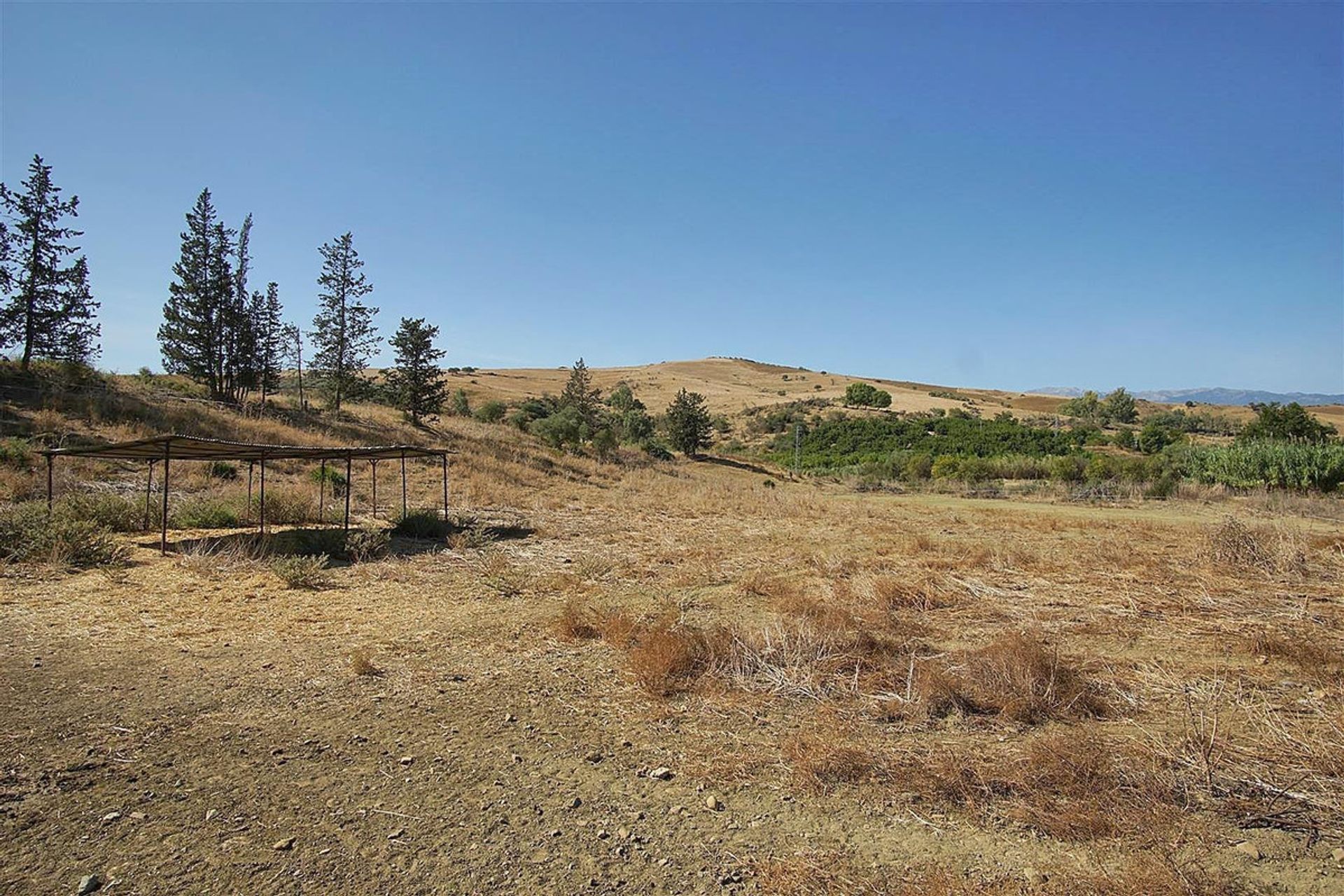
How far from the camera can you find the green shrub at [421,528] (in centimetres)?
1592

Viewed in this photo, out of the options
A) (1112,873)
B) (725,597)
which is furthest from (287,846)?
(725,597)

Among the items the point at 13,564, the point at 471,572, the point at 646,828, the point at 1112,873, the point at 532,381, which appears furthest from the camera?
the point at 532,381

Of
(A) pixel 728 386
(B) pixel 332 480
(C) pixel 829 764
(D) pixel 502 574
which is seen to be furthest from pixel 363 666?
(A) pixel 728 386

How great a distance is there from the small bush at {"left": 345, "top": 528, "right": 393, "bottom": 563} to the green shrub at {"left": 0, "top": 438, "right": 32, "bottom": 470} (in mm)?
10472

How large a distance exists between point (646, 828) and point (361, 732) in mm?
2412

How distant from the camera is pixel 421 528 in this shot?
52.4 feet

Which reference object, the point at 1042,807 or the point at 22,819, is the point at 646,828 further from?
the point at 22,819

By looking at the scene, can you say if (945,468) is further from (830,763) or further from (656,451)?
(830,763)

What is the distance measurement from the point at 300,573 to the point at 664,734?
7.16m

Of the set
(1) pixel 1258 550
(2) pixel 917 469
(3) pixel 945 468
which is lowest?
(2) pixel 917 469

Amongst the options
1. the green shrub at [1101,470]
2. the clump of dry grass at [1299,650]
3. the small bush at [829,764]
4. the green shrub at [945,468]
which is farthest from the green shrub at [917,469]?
the small bush at [829,764]

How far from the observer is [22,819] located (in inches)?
147

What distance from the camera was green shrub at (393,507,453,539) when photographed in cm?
1592

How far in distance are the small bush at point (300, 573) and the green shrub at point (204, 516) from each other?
17.9 feet
